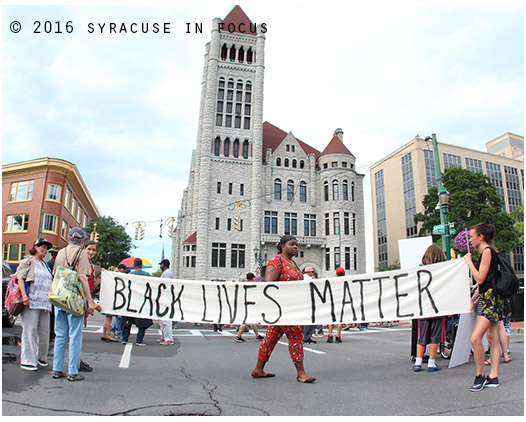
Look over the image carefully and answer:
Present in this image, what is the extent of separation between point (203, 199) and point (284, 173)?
35.6ft

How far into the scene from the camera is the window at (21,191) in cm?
3871

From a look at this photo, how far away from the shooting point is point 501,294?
464cm

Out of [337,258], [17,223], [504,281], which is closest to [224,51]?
[337,258]

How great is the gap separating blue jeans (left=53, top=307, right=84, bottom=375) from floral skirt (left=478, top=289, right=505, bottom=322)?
4.80 meters

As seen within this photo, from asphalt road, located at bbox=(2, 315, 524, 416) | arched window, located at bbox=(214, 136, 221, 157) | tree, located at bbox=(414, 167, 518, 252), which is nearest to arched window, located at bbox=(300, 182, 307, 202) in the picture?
arched window, located at bbox=(214, 136, 221, 157)

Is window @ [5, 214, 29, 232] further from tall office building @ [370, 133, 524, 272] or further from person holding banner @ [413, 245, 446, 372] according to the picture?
tall office building @ [370, 133, 524, 272]

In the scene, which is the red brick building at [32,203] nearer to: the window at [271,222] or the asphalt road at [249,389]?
the window at [271,222]

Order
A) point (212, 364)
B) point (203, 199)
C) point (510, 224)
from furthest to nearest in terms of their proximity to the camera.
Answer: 1. point (203, 199)
2. point (510, 224)
3. point (212, 364)

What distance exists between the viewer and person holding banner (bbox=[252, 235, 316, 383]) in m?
4.95

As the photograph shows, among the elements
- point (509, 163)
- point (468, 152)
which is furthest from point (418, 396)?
point (509, 163)

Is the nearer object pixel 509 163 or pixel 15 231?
pixel 15 231

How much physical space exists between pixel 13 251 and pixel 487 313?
4191 centimetres

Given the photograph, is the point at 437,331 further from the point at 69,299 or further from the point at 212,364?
the point at 69,299

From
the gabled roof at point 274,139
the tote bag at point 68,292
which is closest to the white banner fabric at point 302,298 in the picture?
the tote bag at point 68,292
